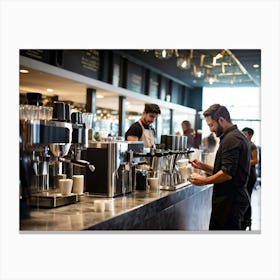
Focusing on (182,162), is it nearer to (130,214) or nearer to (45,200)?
(130,214)

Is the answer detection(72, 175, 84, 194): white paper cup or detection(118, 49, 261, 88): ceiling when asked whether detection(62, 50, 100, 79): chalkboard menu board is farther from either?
detection(72, 175, 84, 194): white paper cup

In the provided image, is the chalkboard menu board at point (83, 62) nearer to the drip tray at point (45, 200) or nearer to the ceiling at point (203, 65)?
the ceiling at point (203, 65)

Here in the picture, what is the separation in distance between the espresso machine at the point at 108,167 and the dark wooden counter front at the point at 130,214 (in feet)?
0.24

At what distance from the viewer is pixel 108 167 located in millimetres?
2738

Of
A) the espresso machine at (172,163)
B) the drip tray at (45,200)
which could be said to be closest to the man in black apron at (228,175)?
the espresso machine at (172,163)

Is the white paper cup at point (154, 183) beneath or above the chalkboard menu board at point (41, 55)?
beneath

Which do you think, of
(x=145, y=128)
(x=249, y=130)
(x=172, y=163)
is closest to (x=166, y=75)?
(x=145, y=128)

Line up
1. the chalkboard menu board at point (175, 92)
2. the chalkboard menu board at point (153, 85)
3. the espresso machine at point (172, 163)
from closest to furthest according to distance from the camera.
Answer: the espresso machine at point (172, 163)
the chalkboard menu board at point (153, 85)
the chalkboard menu board at point (175, 92)

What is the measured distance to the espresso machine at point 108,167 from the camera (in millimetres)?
2742

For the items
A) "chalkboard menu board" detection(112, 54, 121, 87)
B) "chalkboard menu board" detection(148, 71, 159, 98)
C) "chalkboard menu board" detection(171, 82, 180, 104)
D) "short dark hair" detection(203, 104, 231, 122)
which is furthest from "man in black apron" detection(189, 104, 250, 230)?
"chalkboard menu board" detection(171, 82, 180, 104)
